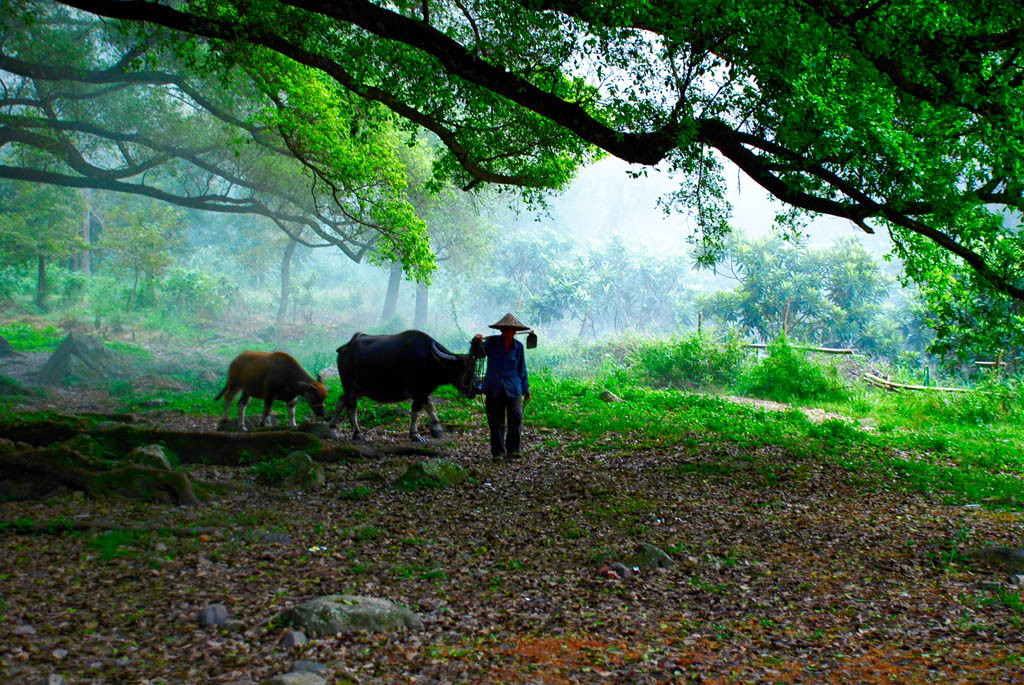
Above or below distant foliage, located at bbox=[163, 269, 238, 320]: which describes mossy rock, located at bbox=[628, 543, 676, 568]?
below

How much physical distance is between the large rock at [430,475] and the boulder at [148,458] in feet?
8.53

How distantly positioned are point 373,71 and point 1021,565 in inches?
412

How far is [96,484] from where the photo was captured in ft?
24.3

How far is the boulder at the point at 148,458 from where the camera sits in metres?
8.17

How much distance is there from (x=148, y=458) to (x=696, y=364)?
1586 cm

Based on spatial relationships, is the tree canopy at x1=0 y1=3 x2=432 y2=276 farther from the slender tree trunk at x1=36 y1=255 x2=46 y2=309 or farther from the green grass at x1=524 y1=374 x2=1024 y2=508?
the green grass at x1=524 y1=374 x2=1024 y2=508

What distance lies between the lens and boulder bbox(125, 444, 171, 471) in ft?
26.8

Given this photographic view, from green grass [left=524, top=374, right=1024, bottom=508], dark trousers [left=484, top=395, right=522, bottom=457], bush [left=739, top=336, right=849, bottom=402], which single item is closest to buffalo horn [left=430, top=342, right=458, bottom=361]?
dark trousers [left=484, top=395, right=522, bottom=457]

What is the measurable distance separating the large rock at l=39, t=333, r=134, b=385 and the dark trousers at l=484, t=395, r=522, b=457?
1347 centimetres

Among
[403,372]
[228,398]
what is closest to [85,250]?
[228,398]

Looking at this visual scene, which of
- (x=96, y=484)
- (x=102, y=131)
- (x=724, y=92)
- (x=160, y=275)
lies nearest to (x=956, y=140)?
(x=724, y=92)

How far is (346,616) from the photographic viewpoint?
15.6 feet

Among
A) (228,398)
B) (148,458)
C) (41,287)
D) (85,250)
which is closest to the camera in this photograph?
(148,458)

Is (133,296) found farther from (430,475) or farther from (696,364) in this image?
(430,475)
